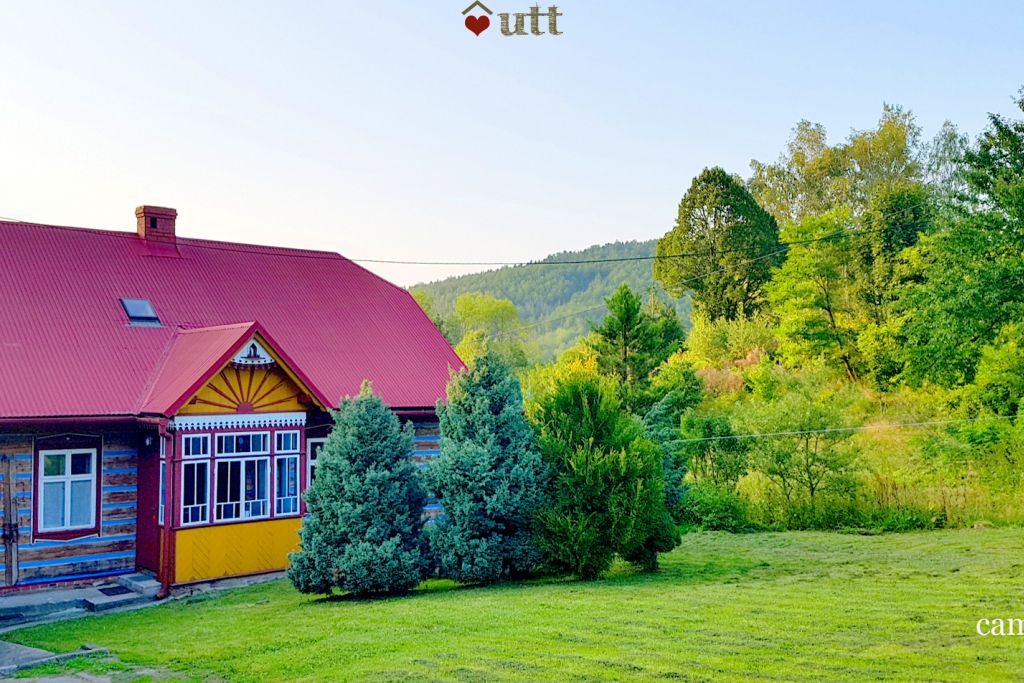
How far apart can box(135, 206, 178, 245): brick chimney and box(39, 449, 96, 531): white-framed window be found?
6361mm

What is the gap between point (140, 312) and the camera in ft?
62.2

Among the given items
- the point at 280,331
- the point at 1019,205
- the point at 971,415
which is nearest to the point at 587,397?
the point at 280,331

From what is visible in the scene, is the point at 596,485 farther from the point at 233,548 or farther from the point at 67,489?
the point at 67,489

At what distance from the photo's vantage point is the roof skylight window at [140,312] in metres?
18.7

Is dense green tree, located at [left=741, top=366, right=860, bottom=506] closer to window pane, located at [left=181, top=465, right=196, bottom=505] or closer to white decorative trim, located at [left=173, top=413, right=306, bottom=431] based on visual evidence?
white decorative trim, located at [left=173, top=413, right=306, bottom=431]

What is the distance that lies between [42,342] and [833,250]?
105 feet

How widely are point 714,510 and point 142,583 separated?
1242 centimetres

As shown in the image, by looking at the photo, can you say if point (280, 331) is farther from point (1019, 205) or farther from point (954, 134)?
point (954, 134)

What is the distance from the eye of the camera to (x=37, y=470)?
51.8 feet

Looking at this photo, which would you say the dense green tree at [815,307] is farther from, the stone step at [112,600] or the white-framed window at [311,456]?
the stone step at [112,600]

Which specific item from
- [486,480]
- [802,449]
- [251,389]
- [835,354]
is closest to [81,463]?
[251,389]

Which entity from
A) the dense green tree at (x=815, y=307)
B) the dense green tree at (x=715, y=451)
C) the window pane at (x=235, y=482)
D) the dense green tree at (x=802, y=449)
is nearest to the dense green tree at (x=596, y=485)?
the window pane at (x=235, y=482)

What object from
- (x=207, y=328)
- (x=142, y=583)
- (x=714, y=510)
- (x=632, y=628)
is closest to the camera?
(x=632, y=628)

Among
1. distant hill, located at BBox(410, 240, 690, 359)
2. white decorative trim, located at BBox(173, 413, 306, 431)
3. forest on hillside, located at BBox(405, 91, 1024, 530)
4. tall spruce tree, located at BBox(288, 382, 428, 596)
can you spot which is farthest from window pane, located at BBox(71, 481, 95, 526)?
distant hill, located at BBox(410, 240, 690, 359)
